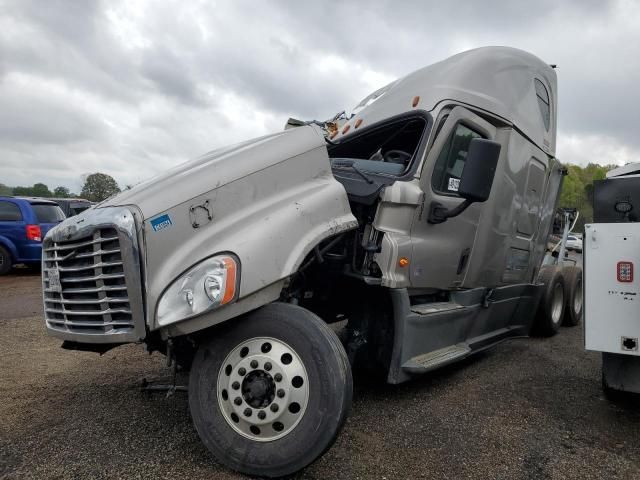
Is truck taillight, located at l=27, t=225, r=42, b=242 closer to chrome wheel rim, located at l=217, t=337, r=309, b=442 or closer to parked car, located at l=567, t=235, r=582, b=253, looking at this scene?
chrome wheel rim, located at l=217, t=337, r=309, b=442

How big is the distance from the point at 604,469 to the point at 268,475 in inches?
78.8

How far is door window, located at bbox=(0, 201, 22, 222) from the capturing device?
11586mm

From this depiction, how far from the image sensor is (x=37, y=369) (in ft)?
15.8

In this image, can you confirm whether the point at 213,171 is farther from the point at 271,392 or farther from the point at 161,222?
the point at 271,392

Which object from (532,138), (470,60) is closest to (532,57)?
(532,138)

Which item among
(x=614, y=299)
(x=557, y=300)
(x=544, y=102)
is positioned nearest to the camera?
(x=614, y=299)

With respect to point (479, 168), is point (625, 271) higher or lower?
lower

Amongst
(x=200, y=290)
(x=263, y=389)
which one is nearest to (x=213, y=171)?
(x=200, y=290)

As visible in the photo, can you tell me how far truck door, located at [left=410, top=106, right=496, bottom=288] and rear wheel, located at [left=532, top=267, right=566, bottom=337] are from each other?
9.13 ft

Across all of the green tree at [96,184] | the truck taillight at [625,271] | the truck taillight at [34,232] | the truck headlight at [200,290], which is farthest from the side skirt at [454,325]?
the green tree at [96,184]

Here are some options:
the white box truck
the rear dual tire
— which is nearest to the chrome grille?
the white box truck

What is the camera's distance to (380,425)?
3.68 m

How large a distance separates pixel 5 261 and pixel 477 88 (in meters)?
11.0

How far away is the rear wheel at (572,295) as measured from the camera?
299 inches
